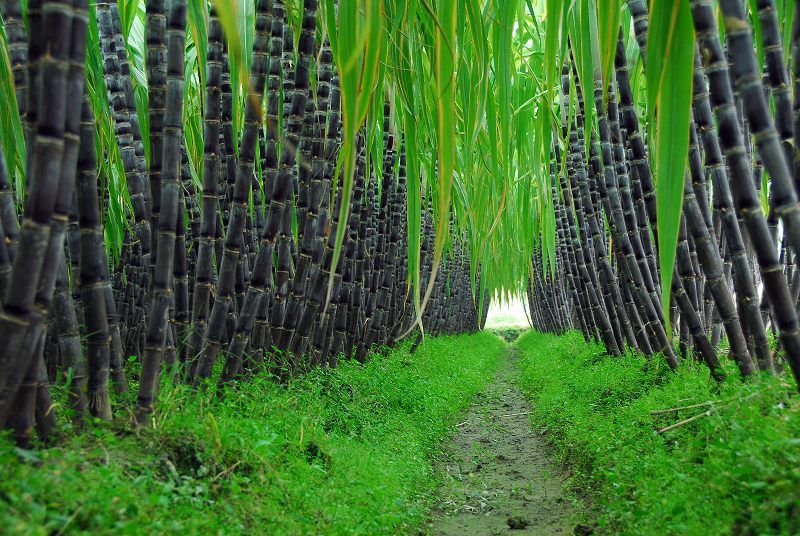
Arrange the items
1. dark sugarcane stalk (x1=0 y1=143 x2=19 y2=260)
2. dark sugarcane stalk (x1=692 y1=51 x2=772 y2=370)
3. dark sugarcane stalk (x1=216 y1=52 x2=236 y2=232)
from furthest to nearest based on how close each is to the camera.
→ dark sugarcane stalk (x1=216 y1=52 x2=236 y2=232) < dark sugarcane stalk (x1=692 y1=51 x2=772 y2=370) < dark sugarcane stalk (x1=0 y1=143 x2=19 y2=260)

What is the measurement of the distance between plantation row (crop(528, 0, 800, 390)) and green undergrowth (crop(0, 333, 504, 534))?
1.23 metres

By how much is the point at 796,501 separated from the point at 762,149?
0.81m

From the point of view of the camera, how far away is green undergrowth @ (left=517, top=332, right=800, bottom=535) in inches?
63.3

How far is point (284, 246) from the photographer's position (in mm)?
3250

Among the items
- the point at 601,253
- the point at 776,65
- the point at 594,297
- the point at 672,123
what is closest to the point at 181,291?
the point at 672,123

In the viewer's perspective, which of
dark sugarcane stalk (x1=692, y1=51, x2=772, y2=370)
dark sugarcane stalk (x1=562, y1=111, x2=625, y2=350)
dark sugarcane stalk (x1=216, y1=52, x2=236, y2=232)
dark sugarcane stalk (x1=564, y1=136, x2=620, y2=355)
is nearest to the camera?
dark sugarcane stalk (x1=692, y1=51, x2=772, y2=370)

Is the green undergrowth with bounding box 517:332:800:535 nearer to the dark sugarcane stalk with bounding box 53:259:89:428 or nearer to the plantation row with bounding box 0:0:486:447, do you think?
the plantation row with bounding box 0:0:486:447

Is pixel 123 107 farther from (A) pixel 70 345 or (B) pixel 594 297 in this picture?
(B) pixel 594 297

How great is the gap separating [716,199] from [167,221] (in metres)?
1.91

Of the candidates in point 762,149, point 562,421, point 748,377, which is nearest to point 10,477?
point 762,149

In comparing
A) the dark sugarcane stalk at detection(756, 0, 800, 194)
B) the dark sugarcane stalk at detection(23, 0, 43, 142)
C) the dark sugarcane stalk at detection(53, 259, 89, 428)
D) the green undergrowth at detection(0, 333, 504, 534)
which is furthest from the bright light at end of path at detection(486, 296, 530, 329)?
the dark sugarcane stalk at detection(23, 0, 43, 142)

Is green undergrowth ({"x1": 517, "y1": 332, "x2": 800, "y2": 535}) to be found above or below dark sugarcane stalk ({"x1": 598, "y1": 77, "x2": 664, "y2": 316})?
below

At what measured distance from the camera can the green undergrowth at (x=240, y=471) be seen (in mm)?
1403

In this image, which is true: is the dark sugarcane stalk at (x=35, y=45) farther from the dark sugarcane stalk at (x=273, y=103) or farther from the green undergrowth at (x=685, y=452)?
the green undergrowth at (x=685, y=452)
